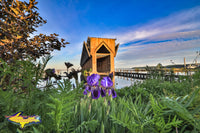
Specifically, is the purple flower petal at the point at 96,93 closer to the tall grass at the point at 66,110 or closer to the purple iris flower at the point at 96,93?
the purple iris flower at the point at 96,93

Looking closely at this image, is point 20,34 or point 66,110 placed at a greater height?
point 20,34

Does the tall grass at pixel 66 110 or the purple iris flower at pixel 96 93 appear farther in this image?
the purple iris flower at pixel 96 93

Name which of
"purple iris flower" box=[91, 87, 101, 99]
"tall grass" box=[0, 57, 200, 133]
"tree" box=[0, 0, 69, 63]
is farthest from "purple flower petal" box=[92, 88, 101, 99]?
"tree" box=[0, 0, 69, 63]

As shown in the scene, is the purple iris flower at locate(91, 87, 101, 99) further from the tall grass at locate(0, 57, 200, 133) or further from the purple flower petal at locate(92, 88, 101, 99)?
the tall grass at locate(0, 57, 200, 133)

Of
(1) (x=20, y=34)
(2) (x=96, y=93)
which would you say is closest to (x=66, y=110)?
(2) (x=96, y=93)

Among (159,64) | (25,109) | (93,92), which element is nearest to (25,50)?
(93,92)

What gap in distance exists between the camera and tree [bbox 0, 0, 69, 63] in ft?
8.22

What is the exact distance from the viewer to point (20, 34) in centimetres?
272

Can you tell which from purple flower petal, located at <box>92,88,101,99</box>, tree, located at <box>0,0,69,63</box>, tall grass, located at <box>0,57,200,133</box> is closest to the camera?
tall grass, located at <box>0,57,200,133</box>

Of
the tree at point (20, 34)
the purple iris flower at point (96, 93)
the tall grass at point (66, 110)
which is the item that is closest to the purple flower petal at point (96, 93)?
the purple iris flower at point (96, 93)

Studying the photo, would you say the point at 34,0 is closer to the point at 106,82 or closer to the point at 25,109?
the point at 106,82

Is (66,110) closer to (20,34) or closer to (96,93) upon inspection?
(96,93)

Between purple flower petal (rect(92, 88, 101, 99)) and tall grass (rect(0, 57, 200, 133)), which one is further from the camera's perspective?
purple flower petal (rect(92, 88, 101, 99))

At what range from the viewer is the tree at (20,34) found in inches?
98.7
